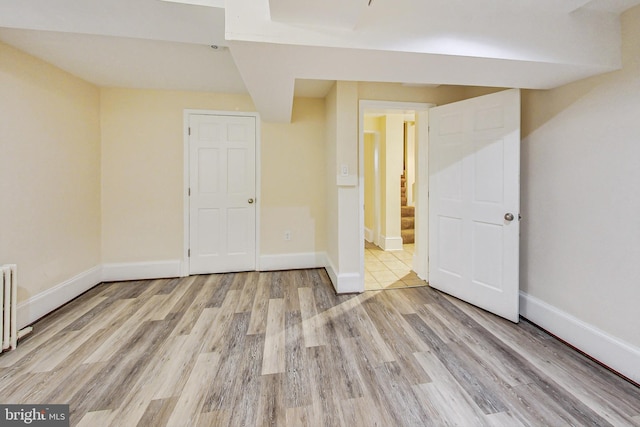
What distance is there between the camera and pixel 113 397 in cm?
147

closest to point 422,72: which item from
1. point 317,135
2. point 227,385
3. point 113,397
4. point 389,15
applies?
point 389,15

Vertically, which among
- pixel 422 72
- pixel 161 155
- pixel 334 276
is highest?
pixel 422 72

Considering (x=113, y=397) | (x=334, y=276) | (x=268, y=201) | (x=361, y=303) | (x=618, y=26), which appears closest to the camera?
(x=113, y=397)

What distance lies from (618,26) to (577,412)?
231cm

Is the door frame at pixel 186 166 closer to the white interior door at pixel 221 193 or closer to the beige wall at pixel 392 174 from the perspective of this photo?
the white interior door at pixel 221 193

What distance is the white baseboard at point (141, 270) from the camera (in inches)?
126

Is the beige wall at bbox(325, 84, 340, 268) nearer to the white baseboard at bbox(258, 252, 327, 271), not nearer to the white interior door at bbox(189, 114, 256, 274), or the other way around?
the white baseboard at bbox(258, 252, 327, 271)

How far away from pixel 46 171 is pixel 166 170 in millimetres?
1068

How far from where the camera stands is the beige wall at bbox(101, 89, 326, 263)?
316 cm

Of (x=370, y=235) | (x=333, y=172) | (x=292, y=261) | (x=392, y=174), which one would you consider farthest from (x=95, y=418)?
(x=370, y=235)

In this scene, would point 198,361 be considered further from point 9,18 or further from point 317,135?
point 317,135

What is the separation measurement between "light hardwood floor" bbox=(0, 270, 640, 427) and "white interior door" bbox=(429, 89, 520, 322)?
0.89 feet

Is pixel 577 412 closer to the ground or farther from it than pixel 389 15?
closer to the ground

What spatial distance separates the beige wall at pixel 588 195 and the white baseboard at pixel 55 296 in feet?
13.9
